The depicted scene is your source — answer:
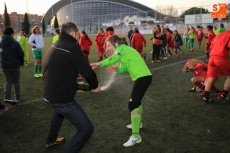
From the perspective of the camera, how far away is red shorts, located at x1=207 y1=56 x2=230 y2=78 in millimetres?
8109

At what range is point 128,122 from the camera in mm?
7172

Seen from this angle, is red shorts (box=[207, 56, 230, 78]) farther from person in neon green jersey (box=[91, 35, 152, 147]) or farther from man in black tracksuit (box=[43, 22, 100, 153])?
man in black tracksuit (box=[43, 22, 100, 153])

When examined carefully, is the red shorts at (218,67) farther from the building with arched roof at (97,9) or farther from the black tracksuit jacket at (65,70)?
the building with arched roof at (97,9)

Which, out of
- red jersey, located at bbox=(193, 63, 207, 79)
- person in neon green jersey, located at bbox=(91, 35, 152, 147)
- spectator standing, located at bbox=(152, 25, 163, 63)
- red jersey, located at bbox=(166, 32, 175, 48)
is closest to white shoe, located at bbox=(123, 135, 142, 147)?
person in neon green jersey, located at bbox=(91, 35, 152, 147)

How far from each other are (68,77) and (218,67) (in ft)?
16.5

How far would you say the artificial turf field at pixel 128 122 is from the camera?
5837 mm

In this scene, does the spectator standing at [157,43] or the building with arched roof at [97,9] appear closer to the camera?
the spectator standing at [157,43]

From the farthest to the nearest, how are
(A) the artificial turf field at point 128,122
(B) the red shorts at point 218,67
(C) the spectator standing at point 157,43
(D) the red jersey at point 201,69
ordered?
(C) the spectator standing at point 157,43, (D) the red jersey at point 201,69, (B) the red shorts at point 218,67, (A) the artificial turf field at point 128,122

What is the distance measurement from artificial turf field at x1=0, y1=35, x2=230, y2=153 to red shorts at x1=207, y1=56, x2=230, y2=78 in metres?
0.83

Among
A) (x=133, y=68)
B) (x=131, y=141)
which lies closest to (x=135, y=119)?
(x=131, y=141)

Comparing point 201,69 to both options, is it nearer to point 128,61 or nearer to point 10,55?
point 128,61

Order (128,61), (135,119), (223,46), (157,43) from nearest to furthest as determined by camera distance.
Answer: (128,61) → (135,119) → (223,46) → (157,43)

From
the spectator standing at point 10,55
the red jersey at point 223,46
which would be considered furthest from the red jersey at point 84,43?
the red jersey at point 223,46

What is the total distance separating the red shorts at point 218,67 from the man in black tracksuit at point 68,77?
4.68 meters
